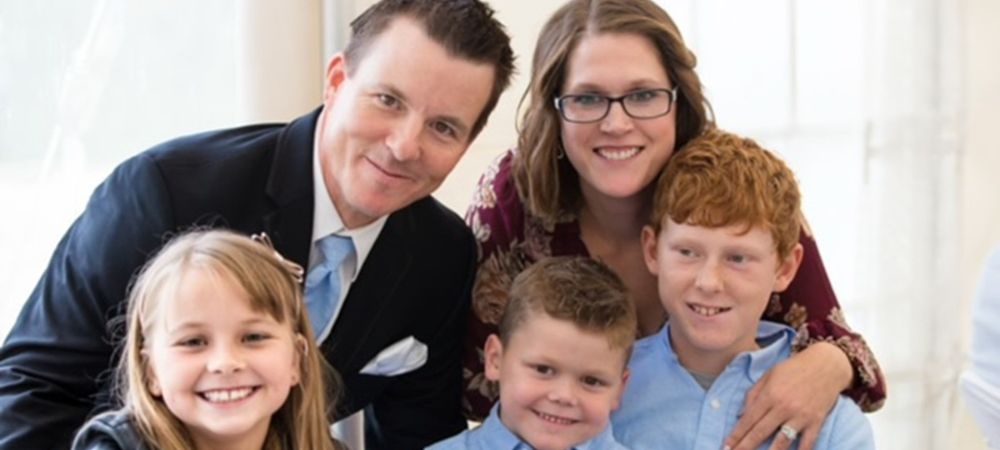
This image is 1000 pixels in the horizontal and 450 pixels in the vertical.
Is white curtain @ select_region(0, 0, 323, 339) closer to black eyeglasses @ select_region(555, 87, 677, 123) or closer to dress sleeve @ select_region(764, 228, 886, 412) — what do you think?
black eyeglasses @ select_region(555, 87, 677, 123)

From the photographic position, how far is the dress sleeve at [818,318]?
72.2 inches

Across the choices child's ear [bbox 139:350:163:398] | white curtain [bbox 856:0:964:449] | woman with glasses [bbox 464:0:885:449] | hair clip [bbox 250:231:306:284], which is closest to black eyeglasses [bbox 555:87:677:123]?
woman with glasses [bbox 464:0:885:449]

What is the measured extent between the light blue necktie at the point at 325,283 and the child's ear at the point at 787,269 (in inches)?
24.8

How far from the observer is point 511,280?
1.88 metres

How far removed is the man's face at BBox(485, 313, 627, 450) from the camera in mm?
1652

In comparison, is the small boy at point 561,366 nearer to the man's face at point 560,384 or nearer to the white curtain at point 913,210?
the man's face at point 560,384

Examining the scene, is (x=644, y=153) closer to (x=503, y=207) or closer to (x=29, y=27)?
(x=503, y=207)

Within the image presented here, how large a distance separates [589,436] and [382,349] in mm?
334

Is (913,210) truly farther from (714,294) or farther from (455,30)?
(455,30)

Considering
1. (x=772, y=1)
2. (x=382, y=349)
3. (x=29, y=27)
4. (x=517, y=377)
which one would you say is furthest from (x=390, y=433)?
(x=772, y=1)

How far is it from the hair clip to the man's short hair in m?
0.26

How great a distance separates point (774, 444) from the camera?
173 centimetres

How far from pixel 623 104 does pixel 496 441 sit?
0.53 meters

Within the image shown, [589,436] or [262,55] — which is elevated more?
[262,55]
